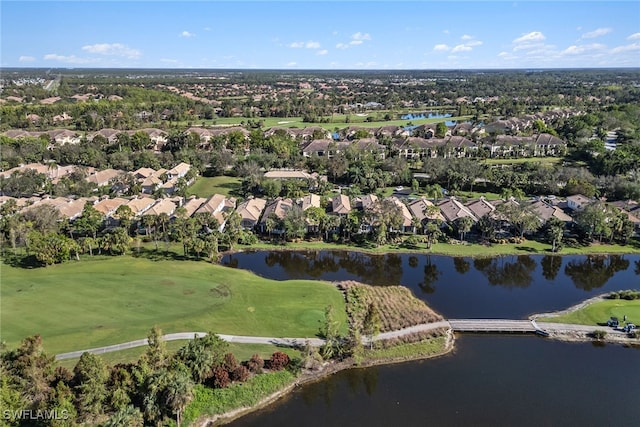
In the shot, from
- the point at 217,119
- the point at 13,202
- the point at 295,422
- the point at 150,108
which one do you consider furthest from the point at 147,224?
the point at 150,108

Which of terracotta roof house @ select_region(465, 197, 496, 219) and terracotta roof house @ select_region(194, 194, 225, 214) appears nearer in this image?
terracotta roof house @ select_region(465, 197, 496, 219)

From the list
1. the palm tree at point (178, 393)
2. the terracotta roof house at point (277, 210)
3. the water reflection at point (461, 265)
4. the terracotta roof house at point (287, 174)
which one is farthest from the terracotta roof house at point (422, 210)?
the palm tree at point (178, 393)

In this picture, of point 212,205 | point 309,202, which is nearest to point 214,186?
point 212,205

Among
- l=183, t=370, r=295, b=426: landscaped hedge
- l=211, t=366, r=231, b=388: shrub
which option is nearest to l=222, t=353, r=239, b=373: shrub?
l=211, t=366, r=231, b=388: shrub

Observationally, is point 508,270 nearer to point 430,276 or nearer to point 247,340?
point 430,276

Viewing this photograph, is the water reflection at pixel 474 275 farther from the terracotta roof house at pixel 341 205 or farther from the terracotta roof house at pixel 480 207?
the terracotta roof house at pixel 480 207

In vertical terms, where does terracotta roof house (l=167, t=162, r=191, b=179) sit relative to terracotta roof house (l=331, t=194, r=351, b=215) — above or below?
above

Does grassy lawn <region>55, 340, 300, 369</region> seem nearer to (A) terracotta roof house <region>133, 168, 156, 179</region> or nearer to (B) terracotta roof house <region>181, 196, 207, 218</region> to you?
(B) terracotta roof house <region>181, 196, 207, 218</region>
